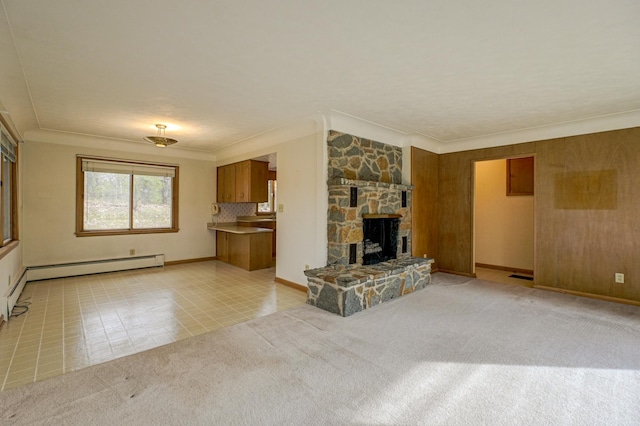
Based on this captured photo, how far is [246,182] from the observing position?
6086 mm

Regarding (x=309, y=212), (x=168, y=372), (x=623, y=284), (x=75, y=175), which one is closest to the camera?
(x=168, y=372)

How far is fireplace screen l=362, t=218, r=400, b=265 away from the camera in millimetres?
4672

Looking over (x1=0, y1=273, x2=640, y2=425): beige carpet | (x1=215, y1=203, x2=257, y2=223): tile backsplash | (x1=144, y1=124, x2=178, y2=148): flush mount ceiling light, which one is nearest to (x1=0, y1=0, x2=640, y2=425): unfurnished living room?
(x1=0, y1=273, x2=640, y2=425): beige carpet

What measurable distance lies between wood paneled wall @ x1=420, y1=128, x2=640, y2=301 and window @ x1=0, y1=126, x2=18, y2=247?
7238 millimetres

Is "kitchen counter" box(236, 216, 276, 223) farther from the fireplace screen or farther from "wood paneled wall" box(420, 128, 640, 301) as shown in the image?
"wood paneled wall" box(420, 128, 640, 301)

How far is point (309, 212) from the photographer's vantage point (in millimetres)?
4523

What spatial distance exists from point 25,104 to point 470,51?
4.95 m

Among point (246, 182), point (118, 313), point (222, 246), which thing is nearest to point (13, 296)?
point (118, 313)

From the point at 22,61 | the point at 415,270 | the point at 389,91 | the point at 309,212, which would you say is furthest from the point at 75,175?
the point at 415,270

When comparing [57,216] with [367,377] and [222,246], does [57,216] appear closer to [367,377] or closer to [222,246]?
[222,246]

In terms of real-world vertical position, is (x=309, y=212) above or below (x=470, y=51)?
below

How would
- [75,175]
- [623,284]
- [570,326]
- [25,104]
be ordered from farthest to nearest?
1. [75,175]
2. [623,284]
3. [25,104]
4. [570,326]

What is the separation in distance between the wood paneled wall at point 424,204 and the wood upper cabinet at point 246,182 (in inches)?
118

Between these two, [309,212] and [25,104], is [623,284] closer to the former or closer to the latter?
[309,212]
